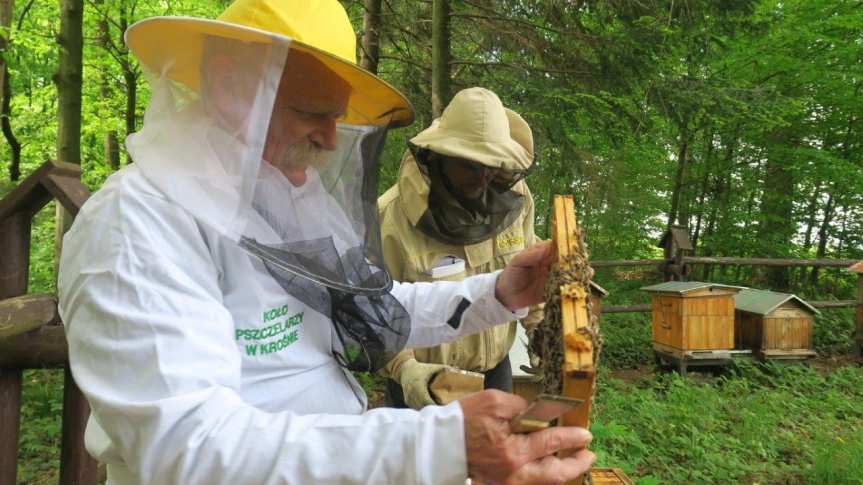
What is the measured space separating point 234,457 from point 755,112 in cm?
688

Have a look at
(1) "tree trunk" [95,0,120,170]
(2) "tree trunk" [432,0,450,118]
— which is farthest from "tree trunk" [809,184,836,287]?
(1) "tree trunk" [95,0,120,170]

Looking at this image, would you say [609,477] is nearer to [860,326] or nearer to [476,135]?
[476,135]

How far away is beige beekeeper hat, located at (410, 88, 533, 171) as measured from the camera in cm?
264

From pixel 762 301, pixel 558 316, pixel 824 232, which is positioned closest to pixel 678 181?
pixel 824 232

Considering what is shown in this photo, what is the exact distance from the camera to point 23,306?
2182mm

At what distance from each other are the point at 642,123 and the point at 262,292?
583 centimetres

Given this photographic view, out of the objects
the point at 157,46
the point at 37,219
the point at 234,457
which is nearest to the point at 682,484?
the point at 234,457

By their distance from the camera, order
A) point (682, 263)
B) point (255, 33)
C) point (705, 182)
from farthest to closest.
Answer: point (705, 182) → point (682, 263) → point (255, 33)

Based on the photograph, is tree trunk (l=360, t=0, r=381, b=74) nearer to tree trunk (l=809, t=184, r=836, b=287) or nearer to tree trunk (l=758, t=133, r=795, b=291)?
tree trunk (l=758, t=133, r=795, b=291)

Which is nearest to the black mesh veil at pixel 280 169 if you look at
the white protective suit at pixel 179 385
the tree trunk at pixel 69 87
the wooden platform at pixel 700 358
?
the white protective suit at pixel 179 385

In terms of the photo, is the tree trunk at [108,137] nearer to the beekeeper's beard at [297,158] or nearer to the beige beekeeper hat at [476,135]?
the beige beekeeper hat at [476,135]

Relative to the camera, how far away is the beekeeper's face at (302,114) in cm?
147

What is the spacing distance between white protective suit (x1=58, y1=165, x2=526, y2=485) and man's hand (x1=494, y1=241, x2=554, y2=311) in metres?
0.79

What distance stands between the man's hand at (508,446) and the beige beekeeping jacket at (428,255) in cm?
142
